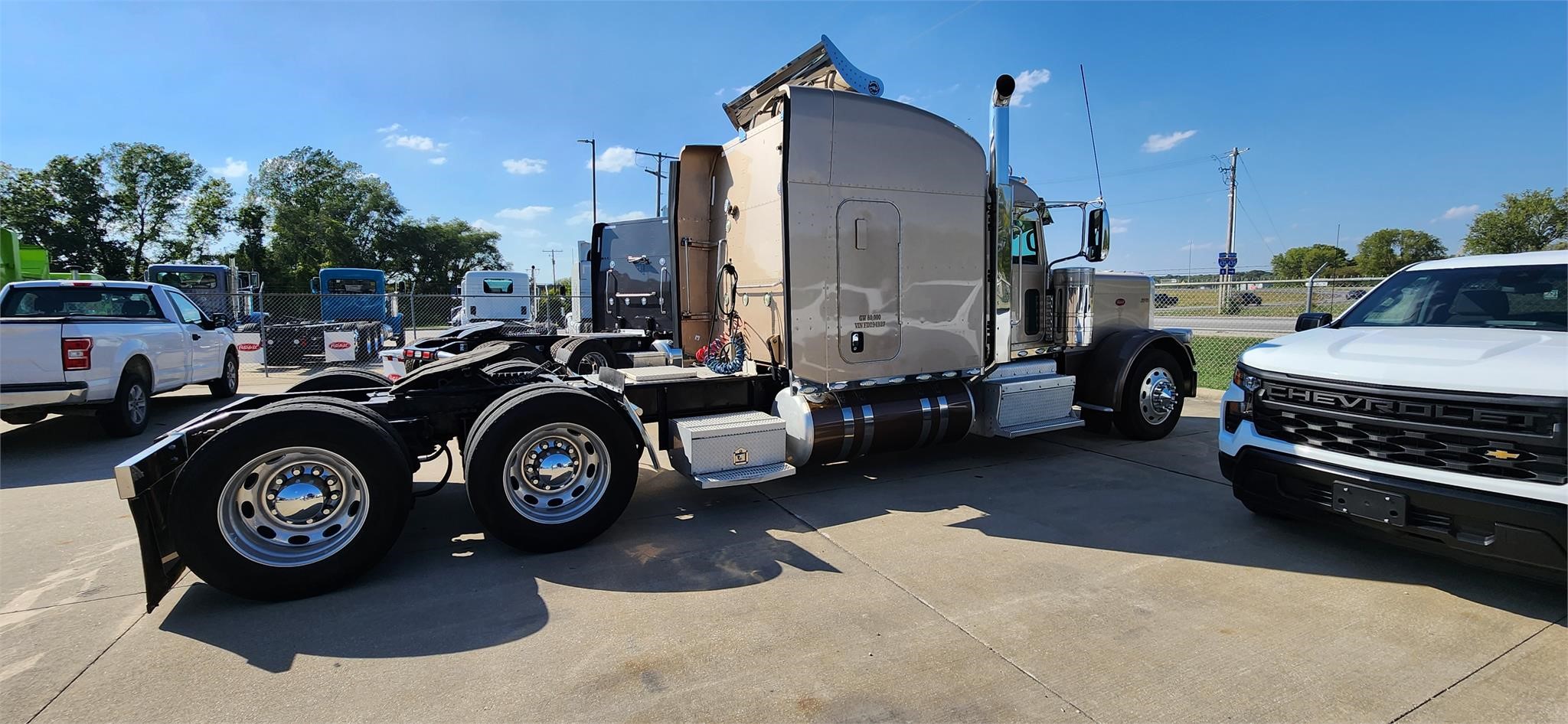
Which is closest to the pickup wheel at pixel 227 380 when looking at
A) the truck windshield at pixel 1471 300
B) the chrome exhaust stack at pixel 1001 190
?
the chrome exhaust stack at pixel 1001 190

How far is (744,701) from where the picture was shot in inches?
112

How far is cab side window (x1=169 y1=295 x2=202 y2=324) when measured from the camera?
1005cm

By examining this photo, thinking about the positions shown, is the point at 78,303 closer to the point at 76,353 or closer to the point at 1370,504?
the point at 76,353

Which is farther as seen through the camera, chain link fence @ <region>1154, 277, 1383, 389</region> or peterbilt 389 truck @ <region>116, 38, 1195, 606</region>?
chain link fence @ <region>1154, 277, 1383, 389</region>

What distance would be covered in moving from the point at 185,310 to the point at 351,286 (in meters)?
17.3

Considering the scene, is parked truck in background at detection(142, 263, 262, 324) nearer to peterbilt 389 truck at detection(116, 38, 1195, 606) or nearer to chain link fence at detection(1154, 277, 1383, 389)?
peterbilt 389 truck at detection(116, 38, 1195, 606)

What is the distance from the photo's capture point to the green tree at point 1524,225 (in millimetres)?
47250

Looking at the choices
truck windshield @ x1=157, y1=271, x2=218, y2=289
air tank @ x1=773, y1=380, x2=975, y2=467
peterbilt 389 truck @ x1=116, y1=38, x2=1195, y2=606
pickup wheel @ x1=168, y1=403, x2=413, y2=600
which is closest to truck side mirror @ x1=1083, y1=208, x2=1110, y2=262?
peterbilt 389 truck @ x1=116, y1=38, x2=1195, y2=606

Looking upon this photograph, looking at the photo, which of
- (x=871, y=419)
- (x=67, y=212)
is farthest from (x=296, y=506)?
(x=67, y=212)

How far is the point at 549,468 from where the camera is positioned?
14.8 ft

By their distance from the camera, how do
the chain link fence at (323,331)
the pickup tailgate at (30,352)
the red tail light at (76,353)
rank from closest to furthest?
the pickup tailgate at (30,352), the red tail light at (76,353), the chain link fence at (323,331)

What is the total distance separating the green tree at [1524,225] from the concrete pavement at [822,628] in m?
61.4

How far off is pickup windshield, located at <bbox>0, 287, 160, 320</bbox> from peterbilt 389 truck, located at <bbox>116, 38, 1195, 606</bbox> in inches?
246

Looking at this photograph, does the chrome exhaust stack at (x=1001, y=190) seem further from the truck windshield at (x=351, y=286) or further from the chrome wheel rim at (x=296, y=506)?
the truck windshield at (x=351, y=286)
